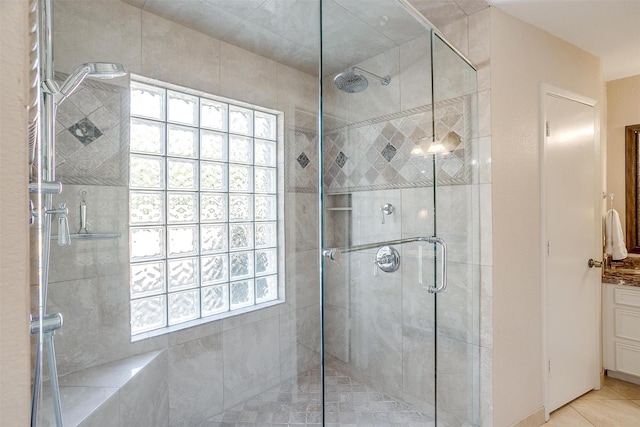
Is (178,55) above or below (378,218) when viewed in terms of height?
above

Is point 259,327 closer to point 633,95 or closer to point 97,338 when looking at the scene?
point 97,338

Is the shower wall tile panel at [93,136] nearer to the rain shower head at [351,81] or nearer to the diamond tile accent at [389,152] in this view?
the rain shower head at [351,81]

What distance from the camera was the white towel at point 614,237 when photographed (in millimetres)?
2912

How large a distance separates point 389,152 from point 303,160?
0.43 meters

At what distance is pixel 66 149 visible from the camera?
112 centimetres

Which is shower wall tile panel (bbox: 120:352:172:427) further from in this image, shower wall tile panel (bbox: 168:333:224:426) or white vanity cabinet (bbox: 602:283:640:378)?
white vanity cabinet (bbox: 602:283:640:378)

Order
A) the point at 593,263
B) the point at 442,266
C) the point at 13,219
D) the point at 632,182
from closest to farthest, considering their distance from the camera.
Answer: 1. the point at 13,219
2. the point at 442,266
3. the point at 593,263
4. the point at 632,182

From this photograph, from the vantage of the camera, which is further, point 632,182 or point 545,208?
point 632,182

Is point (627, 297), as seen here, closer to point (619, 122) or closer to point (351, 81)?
point (619, 122)

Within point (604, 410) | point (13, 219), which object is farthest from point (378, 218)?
point (604, 410)

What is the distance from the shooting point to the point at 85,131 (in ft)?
3.84

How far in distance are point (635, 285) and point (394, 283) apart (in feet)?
7.82

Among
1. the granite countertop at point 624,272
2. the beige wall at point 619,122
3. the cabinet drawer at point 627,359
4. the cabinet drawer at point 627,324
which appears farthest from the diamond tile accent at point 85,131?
the beige wall at point 619,122

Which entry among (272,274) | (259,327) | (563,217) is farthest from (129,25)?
(563,217)
